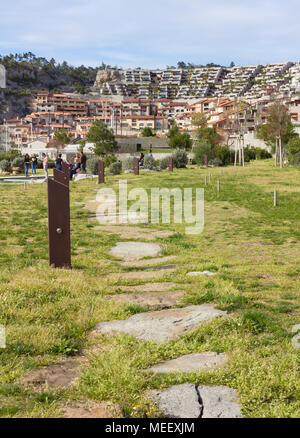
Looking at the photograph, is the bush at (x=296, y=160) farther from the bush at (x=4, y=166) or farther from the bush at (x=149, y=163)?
the bush at (x=4, y=166)

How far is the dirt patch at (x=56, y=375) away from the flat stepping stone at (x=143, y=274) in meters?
3.09

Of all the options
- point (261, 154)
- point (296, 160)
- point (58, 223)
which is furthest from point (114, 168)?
point (261, 154)

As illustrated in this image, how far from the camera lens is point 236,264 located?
28.1 ft

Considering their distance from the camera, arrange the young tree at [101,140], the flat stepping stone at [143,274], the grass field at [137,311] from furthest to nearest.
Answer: the young tree at [101,140], the flat stepping stone at [143,274], the grass field at [137,311]

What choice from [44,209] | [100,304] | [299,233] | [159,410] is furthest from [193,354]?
[44,209]

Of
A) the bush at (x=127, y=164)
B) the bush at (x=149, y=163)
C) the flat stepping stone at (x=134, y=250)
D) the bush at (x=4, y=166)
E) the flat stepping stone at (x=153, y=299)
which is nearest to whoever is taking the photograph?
the flat stepping stone at (x=153, y=299)

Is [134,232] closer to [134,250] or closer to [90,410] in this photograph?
[134,250]

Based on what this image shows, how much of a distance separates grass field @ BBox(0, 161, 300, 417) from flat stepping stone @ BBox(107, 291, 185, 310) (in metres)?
0.16

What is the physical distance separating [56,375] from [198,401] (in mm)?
1204

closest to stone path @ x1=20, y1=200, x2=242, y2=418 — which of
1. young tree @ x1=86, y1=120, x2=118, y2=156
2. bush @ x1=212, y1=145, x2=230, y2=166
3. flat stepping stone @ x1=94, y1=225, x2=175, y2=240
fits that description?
flat stepping stone @ x1=94, y1=225, x2=175, y2=240

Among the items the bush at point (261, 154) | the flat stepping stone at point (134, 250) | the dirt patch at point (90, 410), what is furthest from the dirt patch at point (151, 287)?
the bush at point (261, 154)

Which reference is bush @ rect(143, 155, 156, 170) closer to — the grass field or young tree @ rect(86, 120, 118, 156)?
young tree @ rect(86, 120, 118, 156)

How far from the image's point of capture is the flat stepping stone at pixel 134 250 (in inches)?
367

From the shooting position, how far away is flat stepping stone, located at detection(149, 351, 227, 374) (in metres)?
3.98
